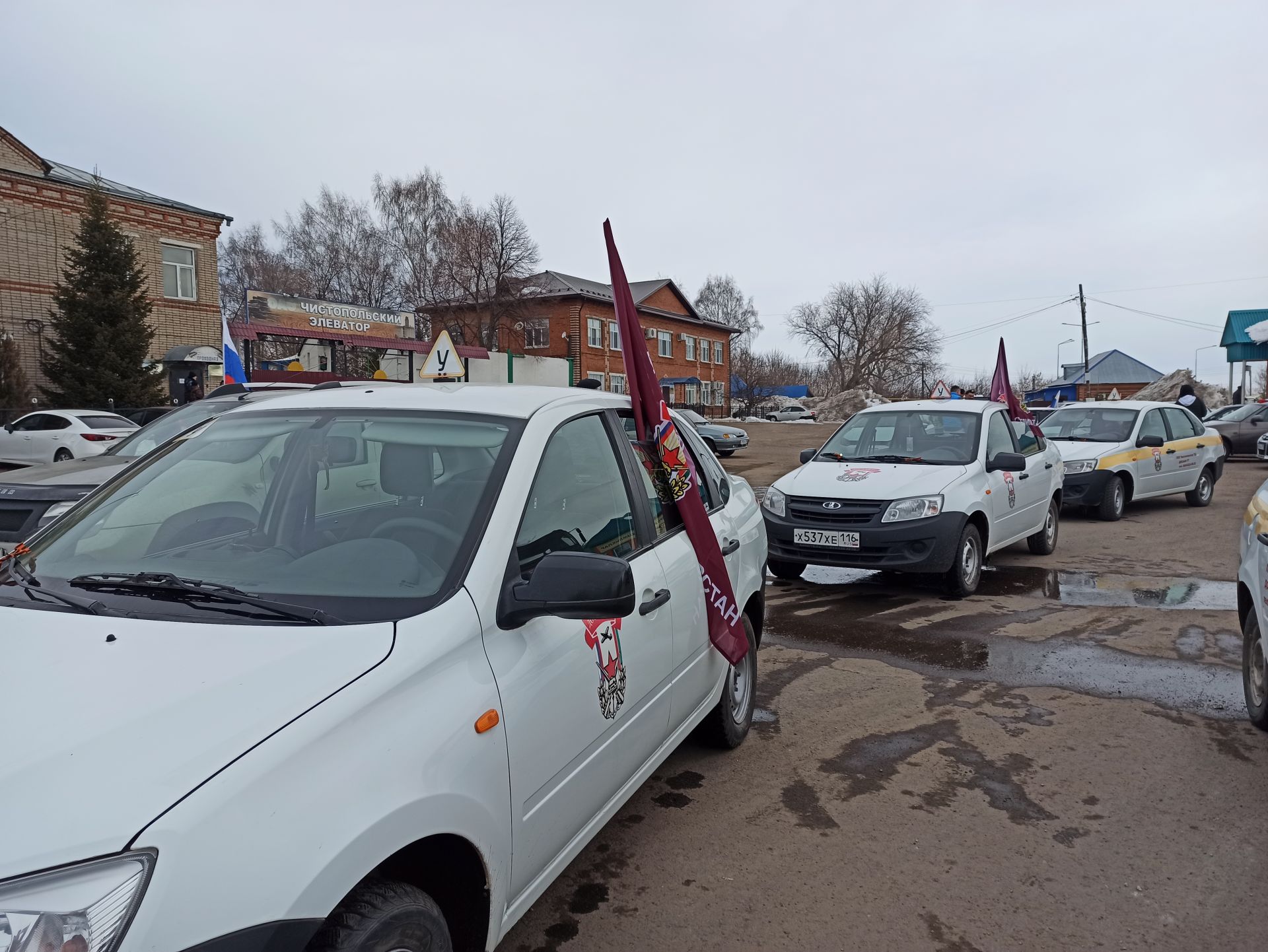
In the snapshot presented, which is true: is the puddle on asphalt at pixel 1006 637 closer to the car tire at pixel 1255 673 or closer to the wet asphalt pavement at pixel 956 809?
the wet asphalt pavement at pixel 956 809

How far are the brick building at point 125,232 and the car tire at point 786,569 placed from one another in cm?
2379

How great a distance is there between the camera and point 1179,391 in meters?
43.2

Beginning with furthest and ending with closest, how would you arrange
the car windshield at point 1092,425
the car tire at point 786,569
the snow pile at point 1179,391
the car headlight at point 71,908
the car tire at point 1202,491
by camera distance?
1. the snow pile at point 1179,391
2. the car tire at point 1202,491
3. the car windshield at point 1092,425
4. the car tire at point 786,569
5. the car headlight at point 71,908

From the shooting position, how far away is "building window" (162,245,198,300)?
2822 cm

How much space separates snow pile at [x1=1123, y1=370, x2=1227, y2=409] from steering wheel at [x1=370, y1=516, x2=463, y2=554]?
45.2 meters

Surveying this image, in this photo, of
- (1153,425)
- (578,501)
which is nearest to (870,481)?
(578,501)

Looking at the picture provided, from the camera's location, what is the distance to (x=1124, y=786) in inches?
153

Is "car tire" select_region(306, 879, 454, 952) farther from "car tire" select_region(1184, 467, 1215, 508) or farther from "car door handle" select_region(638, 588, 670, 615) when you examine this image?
"car tire" select_region(1184, 467, 1215, 508)

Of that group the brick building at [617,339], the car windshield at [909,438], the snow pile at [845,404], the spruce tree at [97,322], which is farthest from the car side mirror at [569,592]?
the snow pile at [845,404]

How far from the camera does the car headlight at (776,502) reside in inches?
309

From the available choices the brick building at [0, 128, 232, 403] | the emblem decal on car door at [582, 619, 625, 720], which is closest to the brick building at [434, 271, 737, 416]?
the brick building at [0, 128, 232, 403]

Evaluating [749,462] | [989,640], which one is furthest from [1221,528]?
[749,462]

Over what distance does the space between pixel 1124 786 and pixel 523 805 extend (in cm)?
303

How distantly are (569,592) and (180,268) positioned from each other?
102ft
